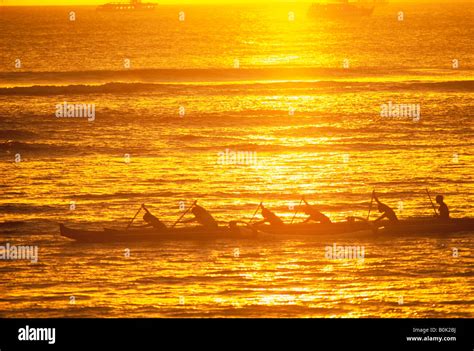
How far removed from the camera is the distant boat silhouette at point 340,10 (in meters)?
189

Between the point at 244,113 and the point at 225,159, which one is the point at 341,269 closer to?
the point at 225,159

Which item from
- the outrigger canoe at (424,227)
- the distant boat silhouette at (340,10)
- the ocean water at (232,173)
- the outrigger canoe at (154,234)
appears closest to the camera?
the ocean water at (232,173)

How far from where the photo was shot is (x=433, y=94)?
6956cm

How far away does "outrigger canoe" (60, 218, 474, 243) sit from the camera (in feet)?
95.2

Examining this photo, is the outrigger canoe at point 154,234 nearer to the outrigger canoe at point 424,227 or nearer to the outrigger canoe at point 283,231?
the outrigger canoe at point 283,231

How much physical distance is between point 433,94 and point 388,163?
2782 cm

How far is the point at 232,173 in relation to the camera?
40.7 meters

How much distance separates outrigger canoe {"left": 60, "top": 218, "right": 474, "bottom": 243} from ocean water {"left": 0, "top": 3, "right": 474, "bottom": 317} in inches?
15.9

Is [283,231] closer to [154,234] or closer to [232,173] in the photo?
[154,234]

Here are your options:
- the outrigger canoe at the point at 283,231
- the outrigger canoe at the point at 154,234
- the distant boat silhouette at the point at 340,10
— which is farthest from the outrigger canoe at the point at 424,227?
the distant boat silhouette at the point at 340,10

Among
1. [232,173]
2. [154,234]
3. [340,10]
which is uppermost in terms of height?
[340,10]

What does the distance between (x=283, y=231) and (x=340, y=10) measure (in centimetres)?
16334

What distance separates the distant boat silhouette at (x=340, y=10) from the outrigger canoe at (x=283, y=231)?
16178 centimetres

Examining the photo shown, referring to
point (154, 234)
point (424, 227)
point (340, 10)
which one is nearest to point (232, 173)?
point (154, 234)
